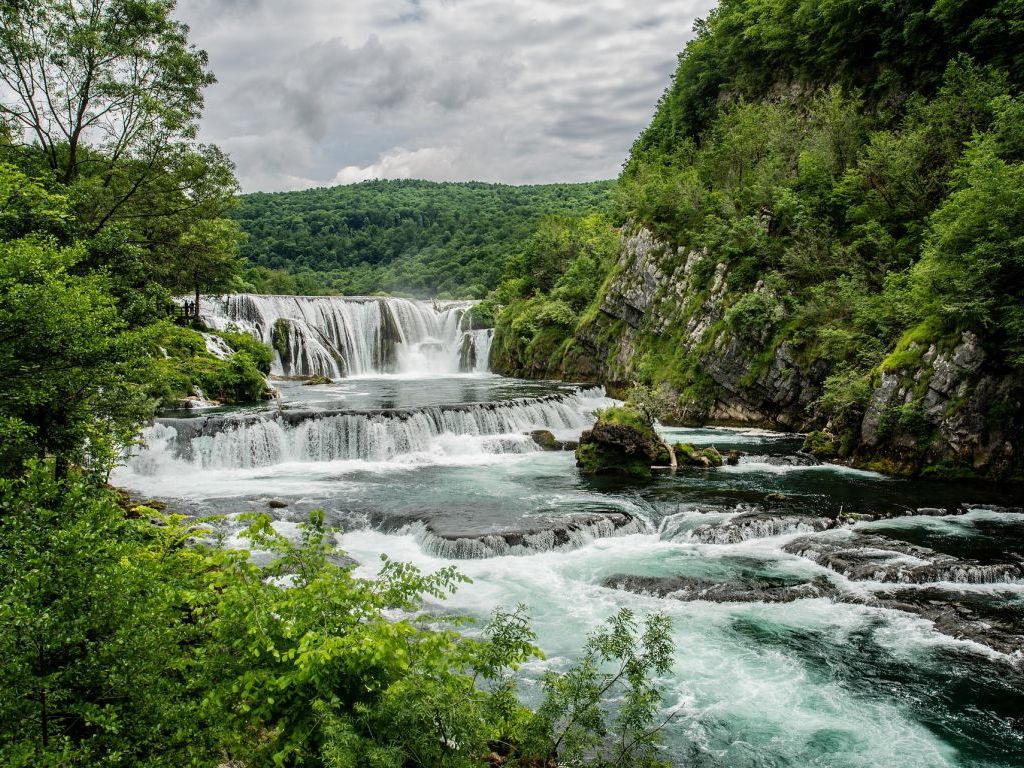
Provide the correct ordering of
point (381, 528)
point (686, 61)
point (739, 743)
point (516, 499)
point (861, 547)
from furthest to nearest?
point (686, 61)
point (516, 499)
point (381, 528)
point (861, 547)
point (739, 743)

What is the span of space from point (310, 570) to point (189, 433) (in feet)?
58.0

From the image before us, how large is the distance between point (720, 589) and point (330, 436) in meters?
15.8

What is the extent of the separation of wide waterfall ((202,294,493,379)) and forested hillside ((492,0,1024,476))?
8271 millimetres

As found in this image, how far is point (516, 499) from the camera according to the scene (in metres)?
17.5

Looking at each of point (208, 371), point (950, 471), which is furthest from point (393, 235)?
point (950, 471)

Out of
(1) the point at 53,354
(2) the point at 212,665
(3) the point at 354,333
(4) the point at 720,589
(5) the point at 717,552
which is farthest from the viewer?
(3) the point at 354,333

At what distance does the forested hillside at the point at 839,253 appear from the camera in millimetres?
A: 17016

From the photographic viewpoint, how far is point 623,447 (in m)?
20.2

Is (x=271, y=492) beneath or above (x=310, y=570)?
beneath

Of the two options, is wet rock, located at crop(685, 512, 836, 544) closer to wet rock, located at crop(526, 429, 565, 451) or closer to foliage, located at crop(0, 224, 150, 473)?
wet rock, located at crop(526, 429, 565, 451)

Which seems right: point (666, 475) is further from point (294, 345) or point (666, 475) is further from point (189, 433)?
point (294, 345)

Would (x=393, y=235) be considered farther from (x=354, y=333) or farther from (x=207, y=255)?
(x=207, y=255)

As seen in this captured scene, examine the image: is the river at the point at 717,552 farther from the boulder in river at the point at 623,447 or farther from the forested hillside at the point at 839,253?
the forested hillside at the point at 839,253

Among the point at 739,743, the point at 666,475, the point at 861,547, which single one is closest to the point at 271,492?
the point at 666,475
